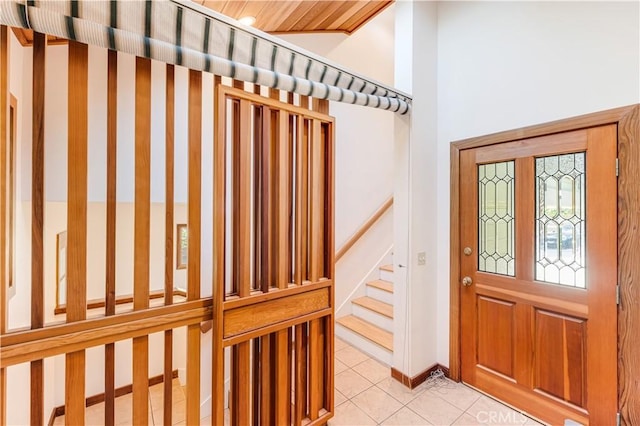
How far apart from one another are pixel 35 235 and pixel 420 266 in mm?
2287

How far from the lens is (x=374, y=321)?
9.97 ft

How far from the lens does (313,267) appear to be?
1.79m

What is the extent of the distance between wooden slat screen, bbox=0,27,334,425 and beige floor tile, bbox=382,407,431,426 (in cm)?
47

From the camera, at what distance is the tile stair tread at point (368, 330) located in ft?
8.85

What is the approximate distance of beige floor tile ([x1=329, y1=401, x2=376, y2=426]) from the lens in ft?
6.40

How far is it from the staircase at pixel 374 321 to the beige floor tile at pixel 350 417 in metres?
0.65

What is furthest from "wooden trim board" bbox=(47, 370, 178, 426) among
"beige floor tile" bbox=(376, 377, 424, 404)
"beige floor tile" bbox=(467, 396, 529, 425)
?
"beige floor tile" bbox=(467, 396, 529, 425)

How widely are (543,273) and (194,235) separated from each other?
2.17 meters

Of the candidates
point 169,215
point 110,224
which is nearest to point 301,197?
point 169,215

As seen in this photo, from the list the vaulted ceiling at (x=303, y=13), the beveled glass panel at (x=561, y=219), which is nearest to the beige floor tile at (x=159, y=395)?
the beveled glass panel at (x=561, y=219)

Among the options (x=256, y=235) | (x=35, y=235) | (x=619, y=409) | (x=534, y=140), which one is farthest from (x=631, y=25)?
(x=35, y=235)

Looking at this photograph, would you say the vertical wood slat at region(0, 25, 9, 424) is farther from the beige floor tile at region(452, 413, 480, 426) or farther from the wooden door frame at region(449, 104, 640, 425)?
the wooden door frame at region(449, 104, 640, 425)

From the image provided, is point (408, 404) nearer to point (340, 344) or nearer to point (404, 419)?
point (404, 419)

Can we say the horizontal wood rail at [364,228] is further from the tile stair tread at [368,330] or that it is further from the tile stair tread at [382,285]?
the tile stair tread at [368,330]
